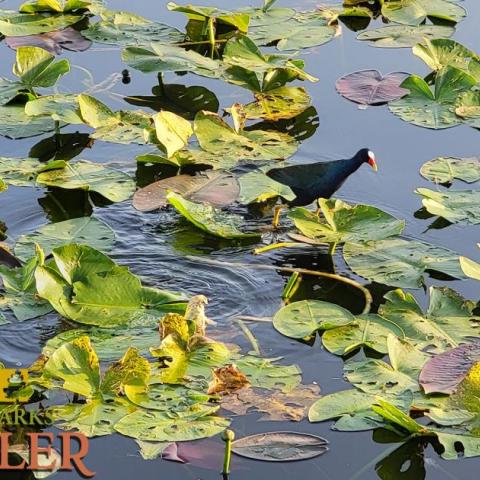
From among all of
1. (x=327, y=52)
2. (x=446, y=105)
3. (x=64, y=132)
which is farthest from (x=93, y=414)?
(x=327, y=52)

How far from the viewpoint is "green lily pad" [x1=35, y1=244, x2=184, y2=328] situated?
3.28 meters

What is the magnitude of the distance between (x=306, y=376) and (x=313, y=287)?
549mm

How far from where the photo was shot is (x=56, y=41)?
5.36m

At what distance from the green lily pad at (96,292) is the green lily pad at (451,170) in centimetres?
134

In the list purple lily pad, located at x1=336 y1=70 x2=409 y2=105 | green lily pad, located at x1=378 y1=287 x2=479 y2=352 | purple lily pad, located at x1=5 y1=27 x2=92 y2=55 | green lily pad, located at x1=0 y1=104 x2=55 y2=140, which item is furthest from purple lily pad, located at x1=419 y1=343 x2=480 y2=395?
purple lily pad, located at x1=5 y1=27 x2=92 y2=55

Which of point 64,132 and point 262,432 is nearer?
point 262,432

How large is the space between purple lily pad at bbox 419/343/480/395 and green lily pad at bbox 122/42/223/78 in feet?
7.35

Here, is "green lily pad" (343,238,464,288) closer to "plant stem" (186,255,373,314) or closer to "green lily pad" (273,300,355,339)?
"plant stem" (186,255,373,314)

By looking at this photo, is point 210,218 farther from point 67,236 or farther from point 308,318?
point 308,318

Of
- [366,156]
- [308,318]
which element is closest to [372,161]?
[366,156]

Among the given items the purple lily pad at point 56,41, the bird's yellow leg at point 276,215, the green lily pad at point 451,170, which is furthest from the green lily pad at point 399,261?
the purple lily pad at point 56,41

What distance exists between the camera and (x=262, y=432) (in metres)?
2.91

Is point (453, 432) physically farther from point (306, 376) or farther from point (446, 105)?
point (446, 105)

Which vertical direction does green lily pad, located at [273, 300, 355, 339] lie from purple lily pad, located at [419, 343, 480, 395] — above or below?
below
